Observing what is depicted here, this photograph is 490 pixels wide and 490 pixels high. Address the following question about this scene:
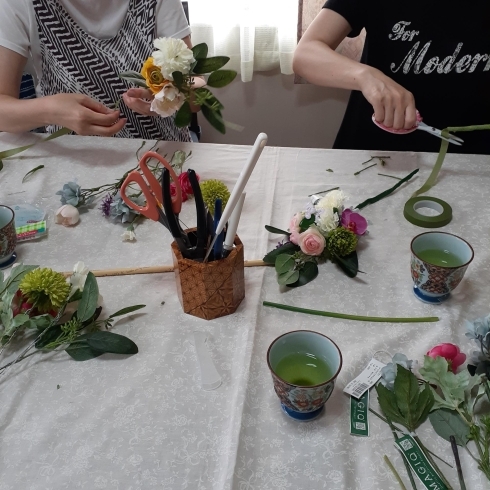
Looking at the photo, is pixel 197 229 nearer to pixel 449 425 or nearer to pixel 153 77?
pixel 153 77

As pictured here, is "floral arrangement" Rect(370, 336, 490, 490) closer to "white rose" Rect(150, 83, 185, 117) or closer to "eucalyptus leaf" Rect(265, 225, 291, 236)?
"eucalyptus leaf" Rect(265, 225, 291, 236)

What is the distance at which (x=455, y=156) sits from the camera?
105cm

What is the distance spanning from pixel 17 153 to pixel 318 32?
0.74 m

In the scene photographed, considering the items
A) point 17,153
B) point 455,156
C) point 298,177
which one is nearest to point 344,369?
point 298,177

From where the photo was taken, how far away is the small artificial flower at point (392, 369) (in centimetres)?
60

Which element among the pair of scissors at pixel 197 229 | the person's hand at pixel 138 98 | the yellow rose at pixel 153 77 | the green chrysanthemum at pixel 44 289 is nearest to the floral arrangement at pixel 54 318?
the green chrysanthemum at pixel 44 289

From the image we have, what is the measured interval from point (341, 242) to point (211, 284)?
22 cm

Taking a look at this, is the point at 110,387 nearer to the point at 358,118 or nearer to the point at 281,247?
the point at 281,247

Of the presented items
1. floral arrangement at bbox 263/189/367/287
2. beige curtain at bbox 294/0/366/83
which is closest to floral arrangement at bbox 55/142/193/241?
floral arrangement at bbox 263/189/367/287

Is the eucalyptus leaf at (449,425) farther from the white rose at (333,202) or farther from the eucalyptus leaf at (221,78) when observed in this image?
the eucalyptus leaf at (221,78)

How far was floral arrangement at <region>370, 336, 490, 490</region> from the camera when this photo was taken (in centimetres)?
56

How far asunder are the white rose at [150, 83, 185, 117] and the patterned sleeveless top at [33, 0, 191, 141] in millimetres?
430

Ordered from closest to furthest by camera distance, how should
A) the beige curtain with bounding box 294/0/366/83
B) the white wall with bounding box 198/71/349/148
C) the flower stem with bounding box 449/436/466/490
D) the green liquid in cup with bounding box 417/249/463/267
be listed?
the flower stem with bounding box 449/436/466/490 < the green liquid in cup with bounding box 417/249/463/267 < the beige curtain with bounding box 294/0/366/83 < the white wall with bounding box 198/71/349/148

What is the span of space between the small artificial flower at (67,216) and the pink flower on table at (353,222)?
46 centimetres
